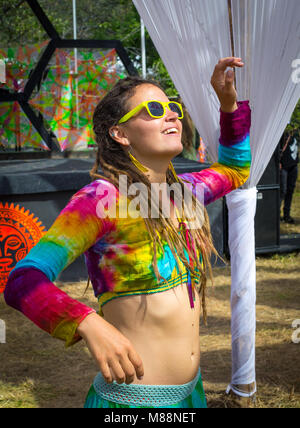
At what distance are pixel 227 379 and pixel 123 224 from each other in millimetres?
2322

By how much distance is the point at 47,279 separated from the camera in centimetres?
110

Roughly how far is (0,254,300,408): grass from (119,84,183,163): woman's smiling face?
1.88 metres

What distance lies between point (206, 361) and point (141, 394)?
7.80ft

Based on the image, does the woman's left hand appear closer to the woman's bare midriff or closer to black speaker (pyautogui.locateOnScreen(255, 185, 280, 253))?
the woman's bare midriff

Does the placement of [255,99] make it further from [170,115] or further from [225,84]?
[170,115]

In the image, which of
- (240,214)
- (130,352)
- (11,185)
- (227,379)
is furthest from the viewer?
(11,185)

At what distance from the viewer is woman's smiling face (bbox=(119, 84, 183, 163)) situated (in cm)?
143

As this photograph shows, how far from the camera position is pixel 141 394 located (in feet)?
4.56

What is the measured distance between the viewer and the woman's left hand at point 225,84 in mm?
1644

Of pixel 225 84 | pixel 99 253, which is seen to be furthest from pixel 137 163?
→ pixel 225 84

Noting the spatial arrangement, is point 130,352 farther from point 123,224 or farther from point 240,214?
point 240,214

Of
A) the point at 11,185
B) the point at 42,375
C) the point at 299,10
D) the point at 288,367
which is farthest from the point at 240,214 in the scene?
the point at 11,185

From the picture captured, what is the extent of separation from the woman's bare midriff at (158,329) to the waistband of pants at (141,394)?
2 cm

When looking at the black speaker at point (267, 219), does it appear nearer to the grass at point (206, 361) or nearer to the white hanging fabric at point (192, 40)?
the grass at point (206, 361)
